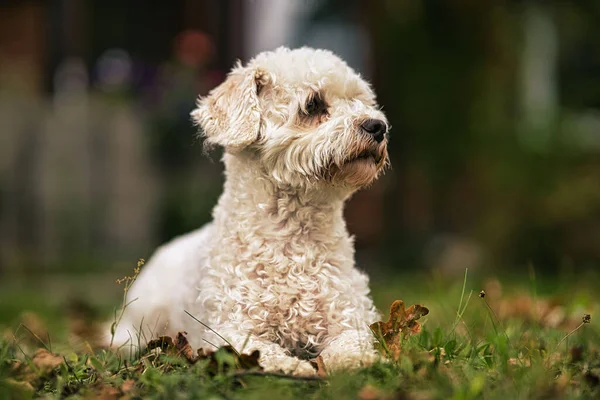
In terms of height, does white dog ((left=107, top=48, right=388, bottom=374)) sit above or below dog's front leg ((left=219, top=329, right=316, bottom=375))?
above

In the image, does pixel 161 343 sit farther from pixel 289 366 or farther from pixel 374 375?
pixel 374 375

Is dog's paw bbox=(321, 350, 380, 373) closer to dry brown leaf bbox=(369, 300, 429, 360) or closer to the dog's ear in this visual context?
dry brown leaf bbox=(369, 300, 429, 360)

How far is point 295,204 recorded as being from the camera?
144 inches

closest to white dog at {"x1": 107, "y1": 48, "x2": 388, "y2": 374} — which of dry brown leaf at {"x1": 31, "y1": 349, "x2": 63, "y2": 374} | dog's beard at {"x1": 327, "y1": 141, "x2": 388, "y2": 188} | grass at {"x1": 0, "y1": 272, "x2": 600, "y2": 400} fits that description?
dog's beard at {"x1": 327, "y1": 141, "x2": 388, "y2": 188}

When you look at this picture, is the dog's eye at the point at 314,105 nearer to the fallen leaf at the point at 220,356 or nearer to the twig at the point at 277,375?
the fallen leaf at the point at 220,356

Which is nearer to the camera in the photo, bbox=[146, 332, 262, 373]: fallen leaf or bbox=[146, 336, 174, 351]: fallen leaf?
bbox=[146, 332, 262, 373]: fallen leaf

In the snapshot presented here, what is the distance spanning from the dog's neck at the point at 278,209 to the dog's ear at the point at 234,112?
0.49ft

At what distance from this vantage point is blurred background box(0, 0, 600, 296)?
30.1 ft

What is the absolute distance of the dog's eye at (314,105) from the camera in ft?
12.2

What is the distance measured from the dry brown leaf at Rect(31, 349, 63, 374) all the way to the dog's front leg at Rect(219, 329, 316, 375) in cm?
65

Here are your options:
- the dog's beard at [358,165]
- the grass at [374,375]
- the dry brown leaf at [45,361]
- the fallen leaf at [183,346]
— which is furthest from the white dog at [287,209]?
the dry brown leaf at [45,361]

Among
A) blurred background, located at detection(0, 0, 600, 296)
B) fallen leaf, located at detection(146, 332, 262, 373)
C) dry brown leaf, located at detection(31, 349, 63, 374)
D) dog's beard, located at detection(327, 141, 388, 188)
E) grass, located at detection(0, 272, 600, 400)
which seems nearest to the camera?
grass, located at detection(0, 272, 600, 400)

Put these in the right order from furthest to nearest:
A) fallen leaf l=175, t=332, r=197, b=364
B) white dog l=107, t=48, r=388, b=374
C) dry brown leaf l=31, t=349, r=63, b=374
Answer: white dog l=107, t=48, r=388, b=374 < fallen leaf l=175, t=332, r=197, b=364 < dry brown leaf l=31, t=349, r=63, b=374

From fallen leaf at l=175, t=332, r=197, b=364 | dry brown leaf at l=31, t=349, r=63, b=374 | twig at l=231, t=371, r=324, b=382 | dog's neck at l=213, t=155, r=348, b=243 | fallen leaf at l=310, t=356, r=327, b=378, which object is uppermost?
dog's neck at l=213, t=155, r=348, b=243
